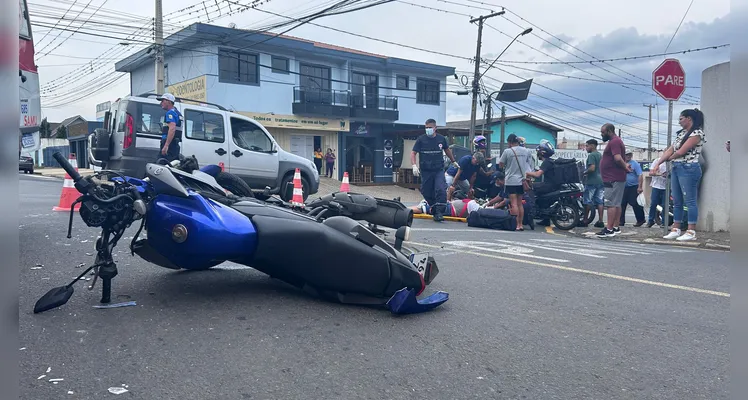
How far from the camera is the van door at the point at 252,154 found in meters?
11.3

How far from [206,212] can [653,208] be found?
991cm

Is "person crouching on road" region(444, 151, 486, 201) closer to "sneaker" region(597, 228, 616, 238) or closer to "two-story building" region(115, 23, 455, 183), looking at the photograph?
"sneaker" region(597, 228, 616, 238)

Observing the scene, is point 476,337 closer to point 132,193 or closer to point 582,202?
point 132,193

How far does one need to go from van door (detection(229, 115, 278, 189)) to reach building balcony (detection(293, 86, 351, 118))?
1642cm

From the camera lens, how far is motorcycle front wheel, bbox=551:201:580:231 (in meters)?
10.4

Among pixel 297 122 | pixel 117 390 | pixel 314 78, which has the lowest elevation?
pixel 117 390

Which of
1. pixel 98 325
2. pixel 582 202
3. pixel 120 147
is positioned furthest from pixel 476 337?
pixel 120 147

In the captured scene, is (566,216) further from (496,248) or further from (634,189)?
(496,248)

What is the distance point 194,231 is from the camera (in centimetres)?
321

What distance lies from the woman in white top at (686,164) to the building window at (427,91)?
2575 cm

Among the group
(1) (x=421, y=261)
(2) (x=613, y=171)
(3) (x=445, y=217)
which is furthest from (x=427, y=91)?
(1) (x=421, y=261)

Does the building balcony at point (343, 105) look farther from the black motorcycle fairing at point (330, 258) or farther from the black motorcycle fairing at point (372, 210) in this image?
the black motorcycle fairing at point (330, 258)

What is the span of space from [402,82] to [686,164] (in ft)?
84.6

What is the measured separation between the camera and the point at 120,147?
998 centimetres
